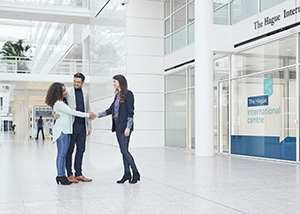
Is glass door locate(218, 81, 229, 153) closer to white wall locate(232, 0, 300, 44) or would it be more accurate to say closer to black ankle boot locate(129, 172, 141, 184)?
white wall locate(232, 0, 300, 44)

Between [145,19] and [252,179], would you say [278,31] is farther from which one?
[145,19]

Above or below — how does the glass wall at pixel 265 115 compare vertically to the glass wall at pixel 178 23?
below

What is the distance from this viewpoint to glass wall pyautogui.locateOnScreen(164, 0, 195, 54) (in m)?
16.6

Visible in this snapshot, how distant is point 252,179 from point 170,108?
10815mm

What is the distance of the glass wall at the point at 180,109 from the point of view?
16.5m

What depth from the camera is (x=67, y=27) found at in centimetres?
3416

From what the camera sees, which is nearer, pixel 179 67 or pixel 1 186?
pixel 1 186

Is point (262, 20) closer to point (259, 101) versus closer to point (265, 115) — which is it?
point (259, 101)

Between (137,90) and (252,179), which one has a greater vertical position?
(137,90)

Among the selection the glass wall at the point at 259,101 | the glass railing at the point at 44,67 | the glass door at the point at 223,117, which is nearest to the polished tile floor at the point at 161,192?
the glass wall at the point at 259,101

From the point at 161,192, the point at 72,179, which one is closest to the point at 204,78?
the point at 72,179

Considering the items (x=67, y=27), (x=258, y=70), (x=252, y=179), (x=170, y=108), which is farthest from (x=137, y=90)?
(x=67, y=27)

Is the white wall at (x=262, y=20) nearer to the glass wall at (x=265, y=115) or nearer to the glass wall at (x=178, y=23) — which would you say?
the glass wall at (x=265, y=115)

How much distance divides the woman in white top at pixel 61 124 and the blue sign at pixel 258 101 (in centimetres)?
625
